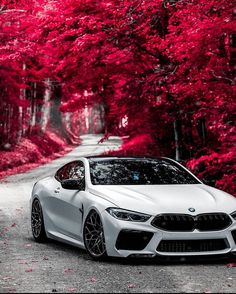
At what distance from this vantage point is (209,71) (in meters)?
15.1

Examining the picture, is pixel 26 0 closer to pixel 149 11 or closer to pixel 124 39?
pixel 124 39

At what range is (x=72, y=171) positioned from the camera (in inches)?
407

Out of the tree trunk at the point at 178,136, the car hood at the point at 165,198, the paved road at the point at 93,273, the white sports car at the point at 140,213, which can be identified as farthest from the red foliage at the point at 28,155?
the car hood at the point at 165,198

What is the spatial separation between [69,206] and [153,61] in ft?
38.5

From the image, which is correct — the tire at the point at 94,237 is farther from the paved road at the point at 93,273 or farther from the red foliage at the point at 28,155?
the red foliage at the point at 28,155

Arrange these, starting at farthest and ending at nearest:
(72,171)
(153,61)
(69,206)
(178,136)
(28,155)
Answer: (28,155), (178,136), (153,61), (72,171), (69,206)

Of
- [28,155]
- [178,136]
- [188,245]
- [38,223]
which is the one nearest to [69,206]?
[38,223]

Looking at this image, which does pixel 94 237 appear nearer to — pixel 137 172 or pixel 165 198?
pixel 165 198

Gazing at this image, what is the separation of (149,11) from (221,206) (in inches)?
414

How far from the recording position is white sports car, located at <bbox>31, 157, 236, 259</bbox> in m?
8.21

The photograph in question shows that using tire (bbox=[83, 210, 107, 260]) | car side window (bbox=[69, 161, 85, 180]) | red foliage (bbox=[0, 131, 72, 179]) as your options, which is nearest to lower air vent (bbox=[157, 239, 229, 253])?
tire (bbox=[83, 210, 107, 260])

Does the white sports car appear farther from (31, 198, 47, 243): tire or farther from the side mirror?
(31, 198, 47, 243): tire

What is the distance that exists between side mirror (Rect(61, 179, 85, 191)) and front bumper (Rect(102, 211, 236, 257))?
1.12 meters

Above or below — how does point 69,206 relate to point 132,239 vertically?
above
